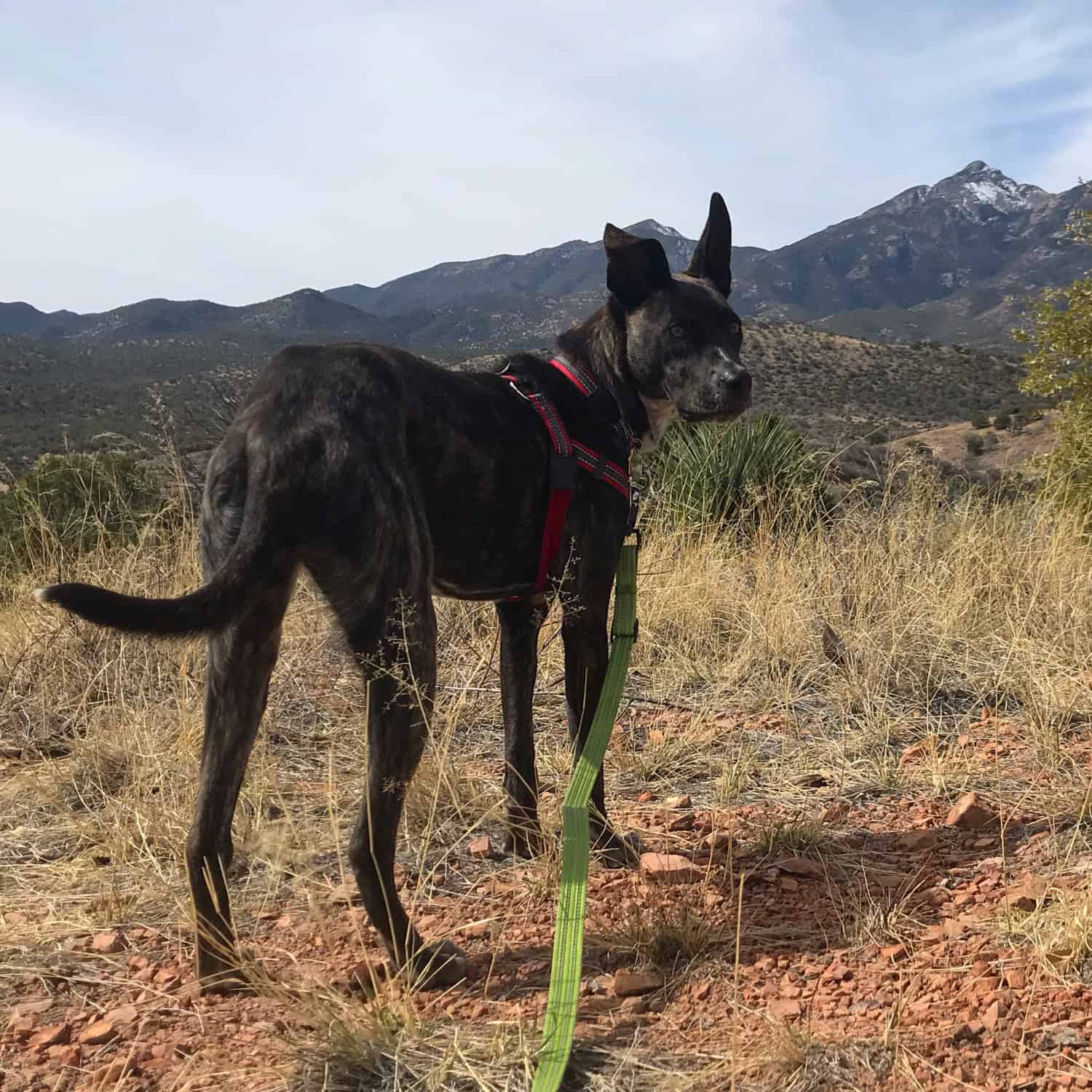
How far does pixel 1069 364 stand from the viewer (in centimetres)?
820

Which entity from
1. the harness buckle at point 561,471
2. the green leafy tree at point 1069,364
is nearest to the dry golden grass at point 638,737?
the harness buckle at point 561,471

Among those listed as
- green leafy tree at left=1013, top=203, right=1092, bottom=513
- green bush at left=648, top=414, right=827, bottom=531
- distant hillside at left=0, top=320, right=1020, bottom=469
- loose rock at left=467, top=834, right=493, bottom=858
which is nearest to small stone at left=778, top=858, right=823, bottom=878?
loose rock at left=467, top=834, right=493, bottom=858

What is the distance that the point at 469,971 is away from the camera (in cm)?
255

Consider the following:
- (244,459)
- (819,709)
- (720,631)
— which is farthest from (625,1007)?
(720,631)

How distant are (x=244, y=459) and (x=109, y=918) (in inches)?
56.1

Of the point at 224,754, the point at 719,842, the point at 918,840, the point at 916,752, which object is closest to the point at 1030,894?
the point at 918,840

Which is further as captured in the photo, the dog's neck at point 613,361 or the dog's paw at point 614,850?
the dog's neck at point 613,361

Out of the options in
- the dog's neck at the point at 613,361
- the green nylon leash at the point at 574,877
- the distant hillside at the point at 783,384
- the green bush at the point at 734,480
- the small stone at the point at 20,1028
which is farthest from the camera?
the distant hillside at the point at 783,384

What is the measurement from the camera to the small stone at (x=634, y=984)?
2.38 meters

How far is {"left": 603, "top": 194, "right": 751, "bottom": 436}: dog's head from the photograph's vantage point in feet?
10.4

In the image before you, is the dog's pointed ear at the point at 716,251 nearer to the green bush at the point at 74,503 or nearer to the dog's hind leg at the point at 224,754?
the dog's hind leg at the point at 224,754

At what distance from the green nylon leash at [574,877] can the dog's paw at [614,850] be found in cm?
51

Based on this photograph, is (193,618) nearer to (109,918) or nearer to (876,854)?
(109,918)

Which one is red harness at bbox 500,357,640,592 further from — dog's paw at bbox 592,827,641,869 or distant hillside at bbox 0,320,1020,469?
distant hillside at bbox 0,320,1020,469
